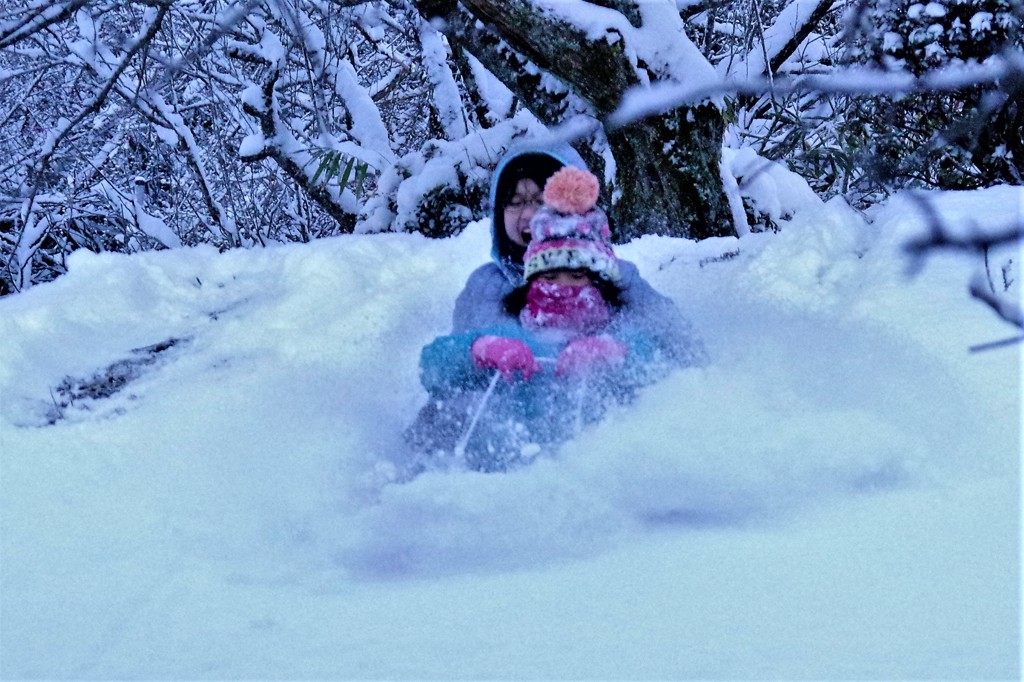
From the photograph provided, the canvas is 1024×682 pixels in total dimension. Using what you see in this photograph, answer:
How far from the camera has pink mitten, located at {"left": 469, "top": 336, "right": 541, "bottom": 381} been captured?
8.79 ft

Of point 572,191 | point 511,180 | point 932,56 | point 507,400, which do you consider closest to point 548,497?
point 507,400

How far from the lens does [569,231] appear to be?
114 inches

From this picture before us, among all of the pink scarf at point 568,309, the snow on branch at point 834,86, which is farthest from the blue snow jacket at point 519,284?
the snow on branch at point 834,86

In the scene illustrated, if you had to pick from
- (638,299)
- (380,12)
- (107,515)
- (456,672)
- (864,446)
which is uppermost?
(380,12)

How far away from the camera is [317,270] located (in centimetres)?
377

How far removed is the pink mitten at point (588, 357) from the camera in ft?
8.73

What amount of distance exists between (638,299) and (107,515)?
1.70m

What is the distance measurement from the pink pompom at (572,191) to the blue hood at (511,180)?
32cm

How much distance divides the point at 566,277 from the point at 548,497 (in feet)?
3.11

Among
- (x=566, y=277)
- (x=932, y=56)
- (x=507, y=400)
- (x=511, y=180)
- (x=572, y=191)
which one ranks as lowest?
(x=507, y=400)

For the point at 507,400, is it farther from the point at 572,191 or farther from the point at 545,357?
the point at 572,191

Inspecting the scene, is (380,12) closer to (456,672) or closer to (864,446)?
(864,446)

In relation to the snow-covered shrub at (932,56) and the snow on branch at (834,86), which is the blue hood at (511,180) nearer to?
Result: the snow-covered shrub at (932,56)

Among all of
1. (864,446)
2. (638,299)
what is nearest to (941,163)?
(638,299)
